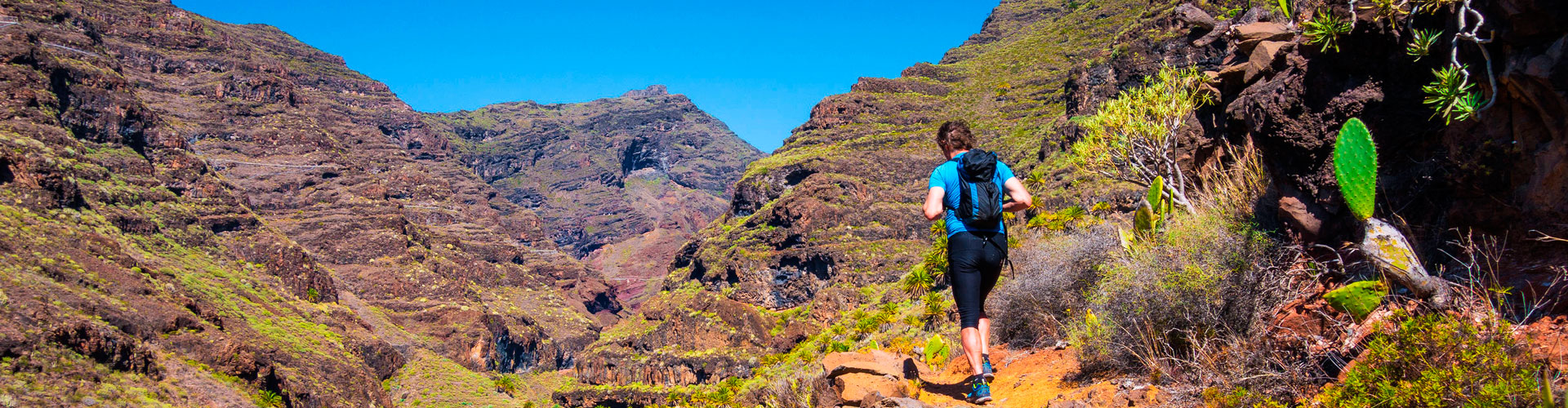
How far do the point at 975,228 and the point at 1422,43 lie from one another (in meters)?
2.38

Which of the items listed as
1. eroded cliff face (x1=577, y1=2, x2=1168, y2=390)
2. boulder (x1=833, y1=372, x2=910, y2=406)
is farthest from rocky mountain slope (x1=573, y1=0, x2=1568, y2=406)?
boulder (x1=833, y1=372, x2=910, y2=406)

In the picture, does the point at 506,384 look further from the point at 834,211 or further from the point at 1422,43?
the point at 1422,43

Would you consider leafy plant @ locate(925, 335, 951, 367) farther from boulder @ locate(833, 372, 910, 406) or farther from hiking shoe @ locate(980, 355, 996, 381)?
hiking shoe @ locate(980, 355, 996, 381)

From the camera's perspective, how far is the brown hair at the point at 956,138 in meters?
5.10

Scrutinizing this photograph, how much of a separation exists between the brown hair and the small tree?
5.70 metres

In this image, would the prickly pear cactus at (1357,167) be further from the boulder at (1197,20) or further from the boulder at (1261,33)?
the boulder at (1197,20)

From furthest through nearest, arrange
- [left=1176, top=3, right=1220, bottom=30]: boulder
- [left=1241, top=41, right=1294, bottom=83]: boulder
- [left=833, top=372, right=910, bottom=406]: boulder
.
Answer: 1. [left=1176, top=3, right=1220, bottom=30]: boulder
2. [left=1241, top=41, right=1294, bottom=83]: boulder
3. [left=833, top=372, right=910, bottom=406]: boulder

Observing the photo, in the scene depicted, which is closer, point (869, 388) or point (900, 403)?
point (900, 403)

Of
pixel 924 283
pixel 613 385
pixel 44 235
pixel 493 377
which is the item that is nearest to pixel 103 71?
pixel 44 235

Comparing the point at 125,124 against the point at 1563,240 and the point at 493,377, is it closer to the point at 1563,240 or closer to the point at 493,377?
the point at 493,377

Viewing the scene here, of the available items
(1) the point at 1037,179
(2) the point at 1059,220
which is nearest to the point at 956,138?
(2) the point at 1059,220

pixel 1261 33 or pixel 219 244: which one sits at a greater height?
pixel 219 244

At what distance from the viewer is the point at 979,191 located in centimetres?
459

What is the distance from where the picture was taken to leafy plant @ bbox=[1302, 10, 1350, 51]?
419cm
